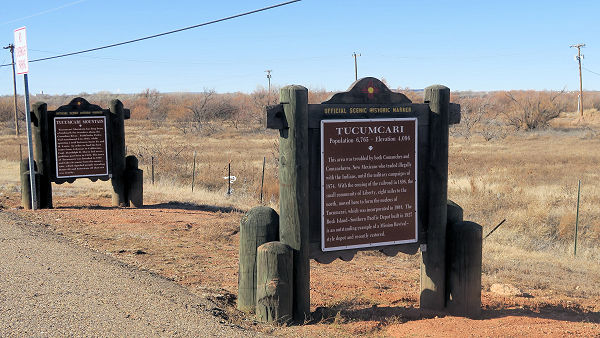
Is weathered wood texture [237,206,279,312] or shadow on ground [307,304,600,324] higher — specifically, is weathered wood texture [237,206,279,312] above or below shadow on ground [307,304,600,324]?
above

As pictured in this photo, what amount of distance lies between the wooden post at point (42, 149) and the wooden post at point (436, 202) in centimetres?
923

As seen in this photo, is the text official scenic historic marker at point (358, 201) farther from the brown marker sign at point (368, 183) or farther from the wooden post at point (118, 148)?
the wooden post at point (118, 148)

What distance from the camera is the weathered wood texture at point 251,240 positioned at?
608 centimetres

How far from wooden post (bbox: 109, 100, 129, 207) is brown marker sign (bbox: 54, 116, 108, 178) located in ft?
0.61

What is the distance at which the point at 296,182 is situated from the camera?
571cm

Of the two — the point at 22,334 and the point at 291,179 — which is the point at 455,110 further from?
the point at 22,334

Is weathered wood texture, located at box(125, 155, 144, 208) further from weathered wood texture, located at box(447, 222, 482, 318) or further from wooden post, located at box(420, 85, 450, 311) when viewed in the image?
weathered wood texture, located at box(447, 222, 482, 318)

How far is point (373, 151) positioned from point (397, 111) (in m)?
0.47

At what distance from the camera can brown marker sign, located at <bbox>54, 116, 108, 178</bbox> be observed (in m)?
13.2

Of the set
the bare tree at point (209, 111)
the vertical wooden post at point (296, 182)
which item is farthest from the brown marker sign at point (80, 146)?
the bare tree at point (209, 111)


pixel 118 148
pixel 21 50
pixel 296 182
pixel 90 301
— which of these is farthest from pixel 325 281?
pixel 21 50

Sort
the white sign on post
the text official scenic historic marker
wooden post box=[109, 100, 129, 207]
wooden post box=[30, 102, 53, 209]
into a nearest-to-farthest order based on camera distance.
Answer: the text official scenic historic marker → the white sign on post → wooden post box=[30, 102, 53, 209] → wooden post box=[109, 100, 129, 207]

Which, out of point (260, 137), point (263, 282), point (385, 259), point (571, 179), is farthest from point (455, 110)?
point (260, 137)

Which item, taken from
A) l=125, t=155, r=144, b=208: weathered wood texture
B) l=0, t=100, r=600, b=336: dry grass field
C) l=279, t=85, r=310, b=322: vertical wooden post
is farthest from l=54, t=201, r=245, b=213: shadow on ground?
l=279, t=85, r=310, b=322: vertical wooden post
